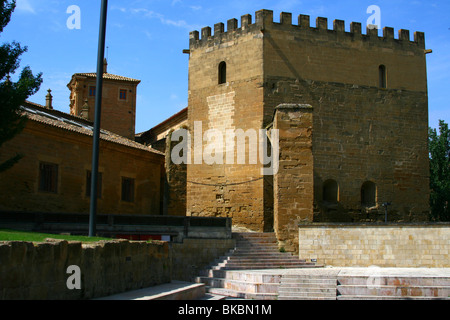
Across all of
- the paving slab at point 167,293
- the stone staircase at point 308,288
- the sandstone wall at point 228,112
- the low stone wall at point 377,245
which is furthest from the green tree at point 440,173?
the paving slab at point 167,293

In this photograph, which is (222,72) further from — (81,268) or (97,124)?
(81,268)

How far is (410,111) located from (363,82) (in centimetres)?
275

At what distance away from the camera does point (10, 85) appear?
1548cm

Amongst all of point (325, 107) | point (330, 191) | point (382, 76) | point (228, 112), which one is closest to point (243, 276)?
point (330, 191)

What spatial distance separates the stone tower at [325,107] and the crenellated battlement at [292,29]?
0.05m

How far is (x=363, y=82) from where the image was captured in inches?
969

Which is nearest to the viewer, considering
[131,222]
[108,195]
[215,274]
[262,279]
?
[262,279]

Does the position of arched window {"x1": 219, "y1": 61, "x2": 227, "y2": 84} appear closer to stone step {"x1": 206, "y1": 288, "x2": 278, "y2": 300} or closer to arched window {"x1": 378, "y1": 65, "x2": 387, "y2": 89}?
arched window {"x1": 378, "y1": 65, "x2": 387, "y2": 89}

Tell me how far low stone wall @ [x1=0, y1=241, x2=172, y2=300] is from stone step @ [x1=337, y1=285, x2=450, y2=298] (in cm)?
448

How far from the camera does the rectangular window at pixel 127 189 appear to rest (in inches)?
973

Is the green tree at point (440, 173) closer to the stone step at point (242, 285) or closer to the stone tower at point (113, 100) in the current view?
the stone step at point (242, 285)

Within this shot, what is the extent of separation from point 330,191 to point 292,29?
290 inches
